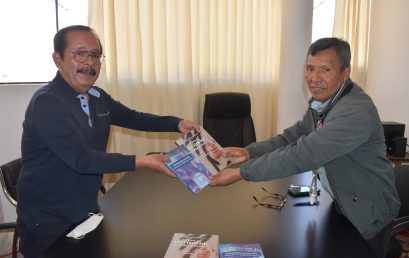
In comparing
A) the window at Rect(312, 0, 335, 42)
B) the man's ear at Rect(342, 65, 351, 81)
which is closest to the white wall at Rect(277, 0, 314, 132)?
the window at Rect(312, 0, 335, 42)

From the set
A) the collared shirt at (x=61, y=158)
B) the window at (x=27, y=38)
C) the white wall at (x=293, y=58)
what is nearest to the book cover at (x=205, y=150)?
the collared shirt at (x=61, y=158)

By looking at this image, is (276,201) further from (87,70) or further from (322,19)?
(322,19)

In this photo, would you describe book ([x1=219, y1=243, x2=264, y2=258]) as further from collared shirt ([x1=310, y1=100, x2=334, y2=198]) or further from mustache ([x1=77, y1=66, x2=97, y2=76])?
mustache ([x1=77, y1=66, x2=97, y2=76])

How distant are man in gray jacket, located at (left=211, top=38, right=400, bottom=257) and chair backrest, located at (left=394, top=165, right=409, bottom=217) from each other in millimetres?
362

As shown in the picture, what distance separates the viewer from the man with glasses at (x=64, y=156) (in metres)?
1.58

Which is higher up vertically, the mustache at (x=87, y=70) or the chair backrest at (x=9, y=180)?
the mustache at (x=87, y=70)

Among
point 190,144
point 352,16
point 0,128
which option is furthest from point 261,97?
point 0,128

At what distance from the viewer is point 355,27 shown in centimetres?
399

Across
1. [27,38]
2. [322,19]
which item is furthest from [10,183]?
[322,19]

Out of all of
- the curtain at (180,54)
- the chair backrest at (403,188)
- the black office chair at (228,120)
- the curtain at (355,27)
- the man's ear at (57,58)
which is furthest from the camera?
the curtain at (355,27)

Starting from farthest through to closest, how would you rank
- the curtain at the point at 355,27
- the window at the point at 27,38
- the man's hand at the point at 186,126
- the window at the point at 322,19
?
the window at the point at 322,19 < the curtain at the point at 355,27 < the window at the point at 27,38 < the man's hand at the point at 186,126

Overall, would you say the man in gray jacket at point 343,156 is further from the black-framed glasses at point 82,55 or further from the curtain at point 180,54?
the curtain at point 180,54

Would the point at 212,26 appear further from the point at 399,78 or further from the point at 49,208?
the point at 49,208

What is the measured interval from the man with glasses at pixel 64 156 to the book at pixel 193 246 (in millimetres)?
476
